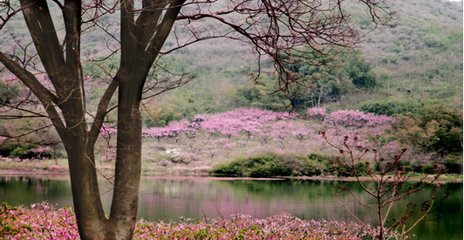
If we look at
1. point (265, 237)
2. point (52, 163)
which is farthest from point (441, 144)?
point (265, 237)

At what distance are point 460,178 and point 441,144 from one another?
2.37 metres

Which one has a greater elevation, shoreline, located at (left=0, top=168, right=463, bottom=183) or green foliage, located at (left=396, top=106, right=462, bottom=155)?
green foliage, located at (left=396, top=106, right=462, bottom=155)

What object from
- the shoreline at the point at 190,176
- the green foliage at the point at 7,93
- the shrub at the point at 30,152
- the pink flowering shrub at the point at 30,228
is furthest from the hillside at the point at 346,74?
the pink flowering shrub at the point at 30,228

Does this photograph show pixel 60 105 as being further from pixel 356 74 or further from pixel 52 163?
pixel 356 74

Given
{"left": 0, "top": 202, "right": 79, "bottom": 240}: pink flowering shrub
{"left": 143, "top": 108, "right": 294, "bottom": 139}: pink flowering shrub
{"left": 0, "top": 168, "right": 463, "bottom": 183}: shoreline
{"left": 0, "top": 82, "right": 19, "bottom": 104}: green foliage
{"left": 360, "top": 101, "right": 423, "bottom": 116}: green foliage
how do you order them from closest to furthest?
{"left": 0, "top": 82, "right": 19, "bottom": 104}: green foliage
{"left": 0, "top": 202, "right": 79, "bottom": 240}: pink flowering shrub
{"left": 0, "top": 168, "right": 463, "bottom": 183}: shoreline
{"left": 360, "top": 101, "right": 423, "bottom": 116}: green foliage
{"left": 143, "top": 108, "right": 294, "bottom": 139}: pink flowering shrub

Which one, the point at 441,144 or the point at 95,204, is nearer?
the point at 95,204

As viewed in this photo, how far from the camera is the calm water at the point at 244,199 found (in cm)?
1263

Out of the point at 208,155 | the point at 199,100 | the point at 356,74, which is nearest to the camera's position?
the point at 208,155

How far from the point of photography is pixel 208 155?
31.5m

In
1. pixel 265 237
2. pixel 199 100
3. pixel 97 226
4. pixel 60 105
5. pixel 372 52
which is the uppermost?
pixel 372 52

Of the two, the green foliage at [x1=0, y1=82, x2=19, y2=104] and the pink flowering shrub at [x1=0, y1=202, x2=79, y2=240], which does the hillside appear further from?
the pink flowering shrub at [x1=0, y1=202, x2=79, y2=240]

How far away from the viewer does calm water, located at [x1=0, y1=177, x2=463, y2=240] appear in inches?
497

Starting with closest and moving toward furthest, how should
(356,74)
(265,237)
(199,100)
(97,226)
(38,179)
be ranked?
1. (97,226)
2. (265,237)
3. (38,179)
4. (356,74)
5. (199,100)

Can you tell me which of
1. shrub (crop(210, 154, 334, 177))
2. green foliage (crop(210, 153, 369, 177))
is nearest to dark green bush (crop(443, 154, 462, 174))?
green foliage (crop(210, 153, 369, 177))
